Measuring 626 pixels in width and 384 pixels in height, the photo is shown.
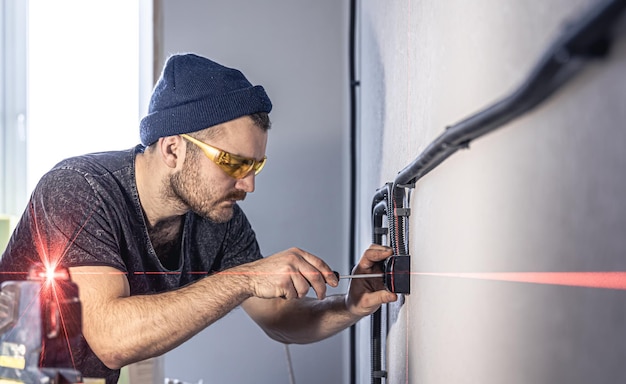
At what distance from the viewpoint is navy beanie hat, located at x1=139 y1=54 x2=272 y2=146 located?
126cm

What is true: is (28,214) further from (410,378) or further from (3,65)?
(3,65)

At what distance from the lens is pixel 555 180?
34 centimetres

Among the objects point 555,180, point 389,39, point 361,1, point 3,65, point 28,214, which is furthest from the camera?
point 3,65

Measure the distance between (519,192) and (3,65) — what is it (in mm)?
2250

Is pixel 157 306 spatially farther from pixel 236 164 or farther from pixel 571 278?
Answer: pixel 571 278

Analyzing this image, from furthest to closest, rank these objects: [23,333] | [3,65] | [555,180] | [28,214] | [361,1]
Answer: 1. [3,65]
2. [361,1]
3. [23,333]
4. [28,214]
5. [555,180]

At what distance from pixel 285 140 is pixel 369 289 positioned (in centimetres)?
142

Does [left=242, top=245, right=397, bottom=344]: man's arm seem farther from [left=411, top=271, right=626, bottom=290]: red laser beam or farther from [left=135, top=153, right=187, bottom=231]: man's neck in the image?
[left=411, top=271, right=626, bottom=290]: red laser beam

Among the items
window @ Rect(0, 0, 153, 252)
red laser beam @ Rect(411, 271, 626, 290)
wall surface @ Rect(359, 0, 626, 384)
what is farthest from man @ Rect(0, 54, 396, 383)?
window @ Rect(0, 0, 153, 252)

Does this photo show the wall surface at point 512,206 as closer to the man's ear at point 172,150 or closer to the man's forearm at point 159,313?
the man's forearm at point 159,313

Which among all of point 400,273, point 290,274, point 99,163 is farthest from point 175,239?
point 400,273

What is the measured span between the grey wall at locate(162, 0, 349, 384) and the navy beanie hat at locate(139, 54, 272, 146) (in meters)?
1.18

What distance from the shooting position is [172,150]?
1328mm

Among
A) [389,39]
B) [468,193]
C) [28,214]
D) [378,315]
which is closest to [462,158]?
[468,193]
